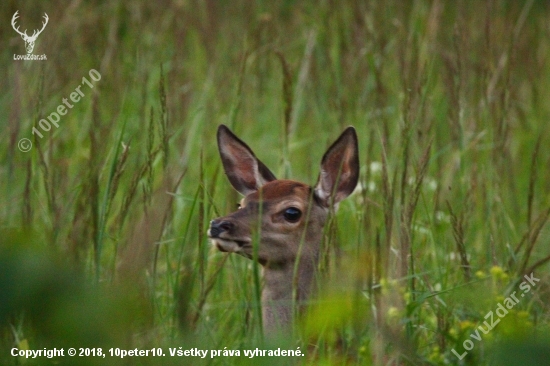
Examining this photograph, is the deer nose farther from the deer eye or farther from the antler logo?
the antler logo

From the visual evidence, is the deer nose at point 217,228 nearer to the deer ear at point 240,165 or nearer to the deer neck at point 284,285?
the deer neck at point 284,285

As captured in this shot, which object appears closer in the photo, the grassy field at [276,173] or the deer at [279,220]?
the grassy field at [276,173]

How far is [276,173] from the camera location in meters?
5.38

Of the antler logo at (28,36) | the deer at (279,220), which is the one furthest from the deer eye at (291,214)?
the antler logo at (28,36)

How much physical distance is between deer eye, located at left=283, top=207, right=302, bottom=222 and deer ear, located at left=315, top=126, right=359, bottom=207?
0.74 ft

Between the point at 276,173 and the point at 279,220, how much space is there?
5.85 ft

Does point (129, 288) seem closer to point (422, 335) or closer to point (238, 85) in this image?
point (422, 335)

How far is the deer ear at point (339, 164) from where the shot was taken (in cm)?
382

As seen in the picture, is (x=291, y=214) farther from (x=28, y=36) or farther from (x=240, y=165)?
(x=28, y=36)

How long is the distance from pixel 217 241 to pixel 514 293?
1.07 meters

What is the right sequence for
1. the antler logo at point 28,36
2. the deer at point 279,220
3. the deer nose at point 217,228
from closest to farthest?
1. the deer nose at point 217,228
2. the deer at point 279,220
3. the antler logo at point 28,36

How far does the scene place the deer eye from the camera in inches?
142

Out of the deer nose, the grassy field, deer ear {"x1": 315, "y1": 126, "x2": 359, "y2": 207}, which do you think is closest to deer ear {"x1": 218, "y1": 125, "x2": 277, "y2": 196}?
the grassy field

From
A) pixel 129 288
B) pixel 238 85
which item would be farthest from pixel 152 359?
pixel 238 85
